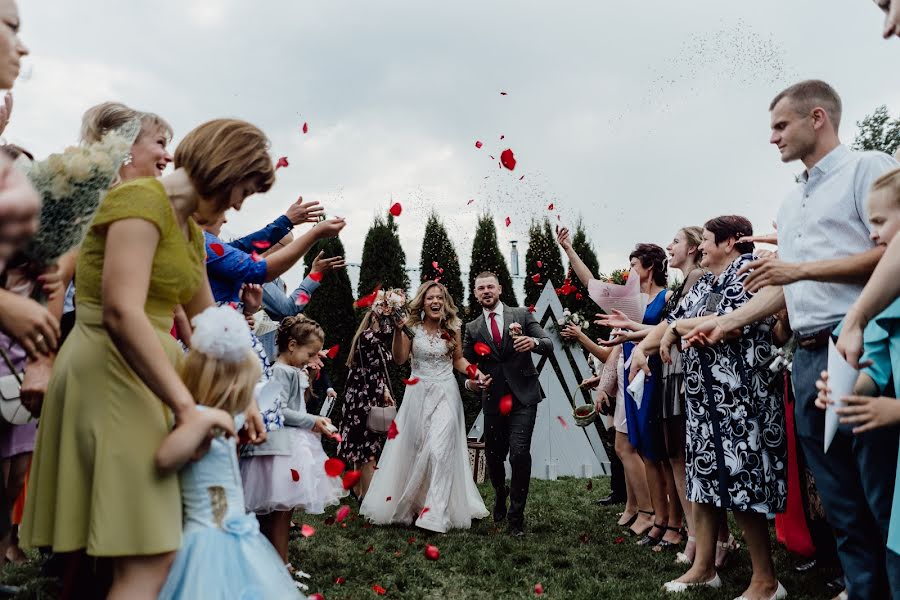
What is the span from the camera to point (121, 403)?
75.4 inches

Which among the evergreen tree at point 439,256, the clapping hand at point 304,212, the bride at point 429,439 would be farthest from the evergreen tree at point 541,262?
the clapping hand at point 304,212

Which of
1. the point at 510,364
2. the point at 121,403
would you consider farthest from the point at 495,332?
the point at 121,403

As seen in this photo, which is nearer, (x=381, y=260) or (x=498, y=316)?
(x=498, y=316)

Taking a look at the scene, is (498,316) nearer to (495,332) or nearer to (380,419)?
(495,332)

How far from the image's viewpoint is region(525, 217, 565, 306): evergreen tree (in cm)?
1359

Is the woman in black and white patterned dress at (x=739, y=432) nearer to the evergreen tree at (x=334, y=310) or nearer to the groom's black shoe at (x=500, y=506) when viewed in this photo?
the groom's black shoe at (x=500, y=506)

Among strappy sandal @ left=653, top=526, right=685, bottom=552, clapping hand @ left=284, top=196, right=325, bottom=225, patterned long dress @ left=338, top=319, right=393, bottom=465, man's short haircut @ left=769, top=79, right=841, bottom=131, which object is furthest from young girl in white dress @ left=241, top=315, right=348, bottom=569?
patterned long dress @ left=338, top=319, right=393, bottom=465

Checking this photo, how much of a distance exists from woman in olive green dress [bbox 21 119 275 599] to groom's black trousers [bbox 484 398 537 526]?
4474 mm

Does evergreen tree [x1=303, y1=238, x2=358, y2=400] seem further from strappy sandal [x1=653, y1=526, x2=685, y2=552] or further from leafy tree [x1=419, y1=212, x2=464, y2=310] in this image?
strappy sandal [x1=653, y1=526, x2=685, y2=552]

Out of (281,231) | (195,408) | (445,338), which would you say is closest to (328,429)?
(281,231)

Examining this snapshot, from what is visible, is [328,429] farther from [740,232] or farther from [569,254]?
[569,254]

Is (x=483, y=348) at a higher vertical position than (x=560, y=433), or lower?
higher

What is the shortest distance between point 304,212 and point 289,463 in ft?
4.90

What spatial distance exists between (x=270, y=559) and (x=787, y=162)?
284cm
